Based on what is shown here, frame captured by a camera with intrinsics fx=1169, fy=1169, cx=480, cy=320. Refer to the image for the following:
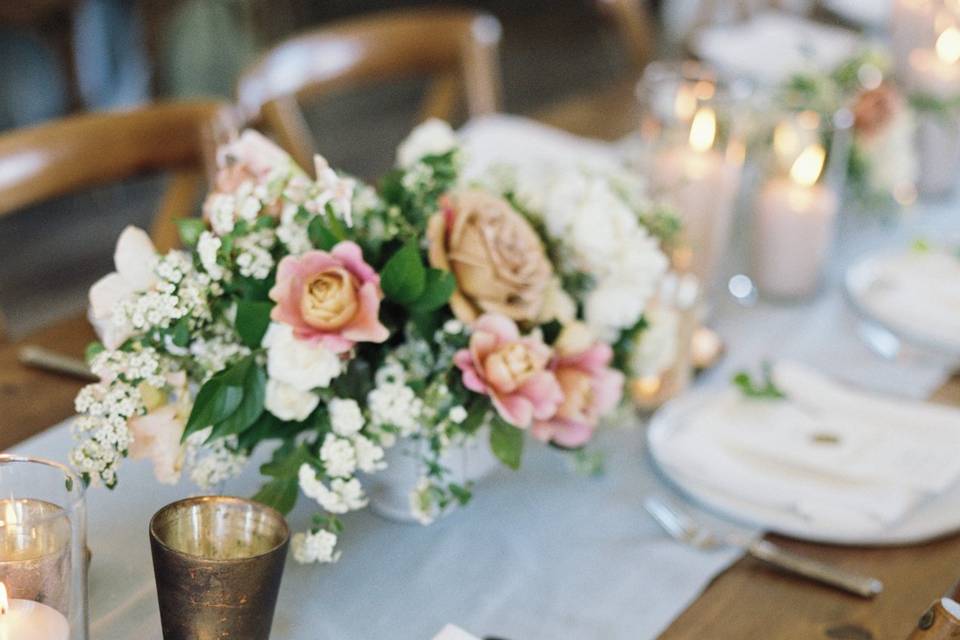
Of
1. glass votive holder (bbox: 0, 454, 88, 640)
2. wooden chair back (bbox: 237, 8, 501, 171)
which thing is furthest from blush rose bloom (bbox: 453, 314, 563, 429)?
wooden chair back (bbox: 237, 8, 501, 171)

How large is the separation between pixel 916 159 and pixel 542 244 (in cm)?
107

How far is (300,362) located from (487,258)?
18cm

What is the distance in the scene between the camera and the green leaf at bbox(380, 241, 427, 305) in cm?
90

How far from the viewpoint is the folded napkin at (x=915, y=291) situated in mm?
1437

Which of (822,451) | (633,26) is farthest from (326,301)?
(633,26)

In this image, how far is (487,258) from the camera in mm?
935

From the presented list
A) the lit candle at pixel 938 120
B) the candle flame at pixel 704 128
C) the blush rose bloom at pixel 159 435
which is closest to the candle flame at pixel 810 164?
the candle flame at pixel 704 128

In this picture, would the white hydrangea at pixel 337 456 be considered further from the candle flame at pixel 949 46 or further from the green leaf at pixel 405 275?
the candle flame at pixel 949 46

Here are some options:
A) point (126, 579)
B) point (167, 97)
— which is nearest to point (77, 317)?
point (126, 579)

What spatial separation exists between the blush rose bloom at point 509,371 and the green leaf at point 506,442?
29 mm

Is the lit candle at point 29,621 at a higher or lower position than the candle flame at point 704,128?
lower

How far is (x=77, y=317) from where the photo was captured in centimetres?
140

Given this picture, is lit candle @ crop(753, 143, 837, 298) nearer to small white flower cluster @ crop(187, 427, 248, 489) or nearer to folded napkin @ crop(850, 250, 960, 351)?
folded napkin @ crop(850, 250, 960, 351)

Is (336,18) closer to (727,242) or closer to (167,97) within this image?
(167,97)
